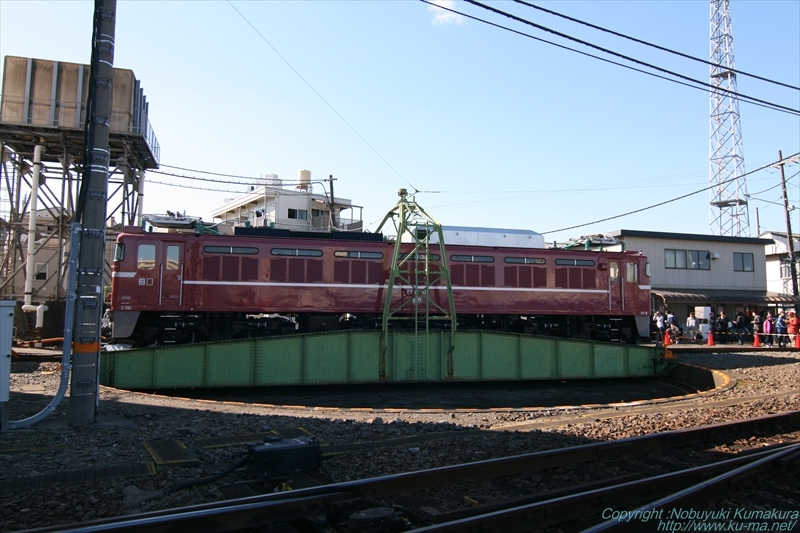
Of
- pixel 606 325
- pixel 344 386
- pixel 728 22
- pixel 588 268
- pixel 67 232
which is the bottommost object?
pixel 344 386

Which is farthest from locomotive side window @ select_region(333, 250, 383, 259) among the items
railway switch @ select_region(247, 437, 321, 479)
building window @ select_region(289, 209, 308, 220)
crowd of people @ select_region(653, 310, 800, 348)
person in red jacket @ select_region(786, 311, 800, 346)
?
building window @ select_region(289, 209, 308, 220)

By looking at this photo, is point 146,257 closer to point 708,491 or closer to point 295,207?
point 708,491

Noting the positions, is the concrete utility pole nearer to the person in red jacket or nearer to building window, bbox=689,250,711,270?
the person in red jacket

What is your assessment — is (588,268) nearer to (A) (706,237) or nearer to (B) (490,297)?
(B) (490,297)

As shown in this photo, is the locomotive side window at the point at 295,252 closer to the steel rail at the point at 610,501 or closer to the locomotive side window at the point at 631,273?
the locomotive side window at the point at 631,273

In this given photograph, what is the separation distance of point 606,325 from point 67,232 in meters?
23.6

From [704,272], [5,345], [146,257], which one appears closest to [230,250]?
[146,257]

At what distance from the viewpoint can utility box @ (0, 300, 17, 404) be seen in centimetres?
805

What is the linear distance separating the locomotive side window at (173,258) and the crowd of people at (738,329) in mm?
21309

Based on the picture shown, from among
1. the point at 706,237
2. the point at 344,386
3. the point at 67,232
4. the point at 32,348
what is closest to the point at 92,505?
the point at 344,386

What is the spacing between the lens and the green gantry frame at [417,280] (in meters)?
16.6

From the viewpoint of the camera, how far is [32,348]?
19750 millimetres

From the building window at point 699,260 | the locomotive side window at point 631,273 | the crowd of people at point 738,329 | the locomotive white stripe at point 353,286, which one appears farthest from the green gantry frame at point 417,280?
the building window at point 699,260

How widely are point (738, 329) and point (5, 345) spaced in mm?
32283
